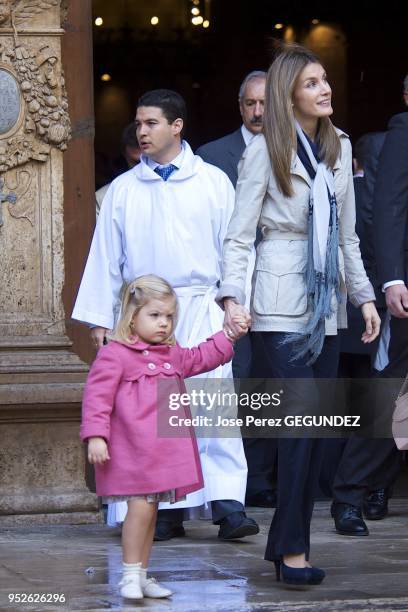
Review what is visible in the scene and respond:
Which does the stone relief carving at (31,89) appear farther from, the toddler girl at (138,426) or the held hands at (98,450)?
the held hands at (98,450)

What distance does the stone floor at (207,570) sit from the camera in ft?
18.1

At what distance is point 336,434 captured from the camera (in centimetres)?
816

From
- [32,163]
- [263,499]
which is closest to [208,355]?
[32,163]

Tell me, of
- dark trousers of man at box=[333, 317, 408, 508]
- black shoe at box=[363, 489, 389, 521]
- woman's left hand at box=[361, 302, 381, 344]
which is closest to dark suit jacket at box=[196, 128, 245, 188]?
dark trousers of man at box=[333, 317, 408, 508]

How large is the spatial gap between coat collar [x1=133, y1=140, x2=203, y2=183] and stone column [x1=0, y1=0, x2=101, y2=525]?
1.68 feet

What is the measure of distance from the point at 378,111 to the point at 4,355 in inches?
278

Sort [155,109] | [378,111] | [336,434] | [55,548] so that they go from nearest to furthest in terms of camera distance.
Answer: [55,548] → [155,109] → [336,434] → [378,111]

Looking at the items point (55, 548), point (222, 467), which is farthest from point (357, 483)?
point (55, 548)

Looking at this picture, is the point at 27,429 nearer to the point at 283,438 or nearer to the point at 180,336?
the point at 180,336

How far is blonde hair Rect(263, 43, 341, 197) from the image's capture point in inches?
233

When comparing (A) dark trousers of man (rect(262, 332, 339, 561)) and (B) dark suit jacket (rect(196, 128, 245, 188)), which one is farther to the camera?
(B) dark suit jacket (rect(196, 128, 245, 188))

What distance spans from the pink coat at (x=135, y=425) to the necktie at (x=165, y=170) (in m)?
1.67

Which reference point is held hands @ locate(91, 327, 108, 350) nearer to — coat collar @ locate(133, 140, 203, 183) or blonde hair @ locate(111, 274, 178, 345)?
coat collar @ locate(133, 140, 203, 183)

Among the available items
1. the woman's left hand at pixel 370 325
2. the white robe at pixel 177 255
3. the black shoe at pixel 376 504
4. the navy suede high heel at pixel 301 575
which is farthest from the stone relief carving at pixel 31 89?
the navy suede high heel at pixel 301 575
